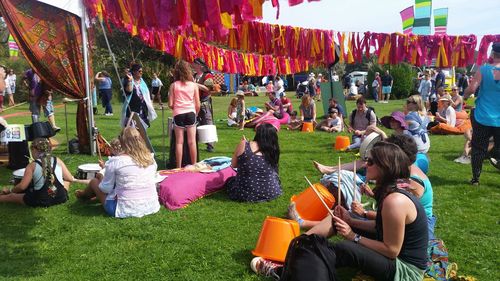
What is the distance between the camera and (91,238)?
14.2 feet

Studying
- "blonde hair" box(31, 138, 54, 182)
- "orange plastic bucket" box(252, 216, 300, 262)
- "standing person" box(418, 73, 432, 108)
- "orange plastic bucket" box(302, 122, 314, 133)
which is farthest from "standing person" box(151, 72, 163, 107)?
"orange plastic bucket" box(252, 216, 300, 262)

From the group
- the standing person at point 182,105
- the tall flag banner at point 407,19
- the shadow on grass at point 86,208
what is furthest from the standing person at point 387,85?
the shadow on grass at point 86,208

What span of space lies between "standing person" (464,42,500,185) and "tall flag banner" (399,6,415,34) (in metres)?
7.80

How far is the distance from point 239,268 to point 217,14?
6.98 feet

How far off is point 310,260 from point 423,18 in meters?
12.7

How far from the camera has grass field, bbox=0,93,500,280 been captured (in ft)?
11.9

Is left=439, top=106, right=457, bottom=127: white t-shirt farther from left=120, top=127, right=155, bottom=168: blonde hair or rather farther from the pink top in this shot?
left=120, top=127, right=155, bottom=168: blonde hair

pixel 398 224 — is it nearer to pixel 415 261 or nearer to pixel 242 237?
pixel 415 261

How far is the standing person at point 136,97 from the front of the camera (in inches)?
307

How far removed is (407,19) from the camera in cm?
1353

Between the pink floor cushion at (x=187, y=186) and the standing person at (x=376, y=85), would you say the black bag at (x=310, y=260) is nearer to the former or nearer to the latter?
the pink floor cushion at (x=187, y=186)

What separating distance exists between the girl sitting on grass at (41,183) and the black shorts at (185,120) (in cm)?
184

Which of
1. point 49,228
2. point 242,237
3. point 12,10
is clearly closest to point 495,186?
point 242,237

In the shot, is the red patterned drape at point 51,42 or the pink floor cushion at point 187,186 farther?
the red patterned drape at point 51,42
